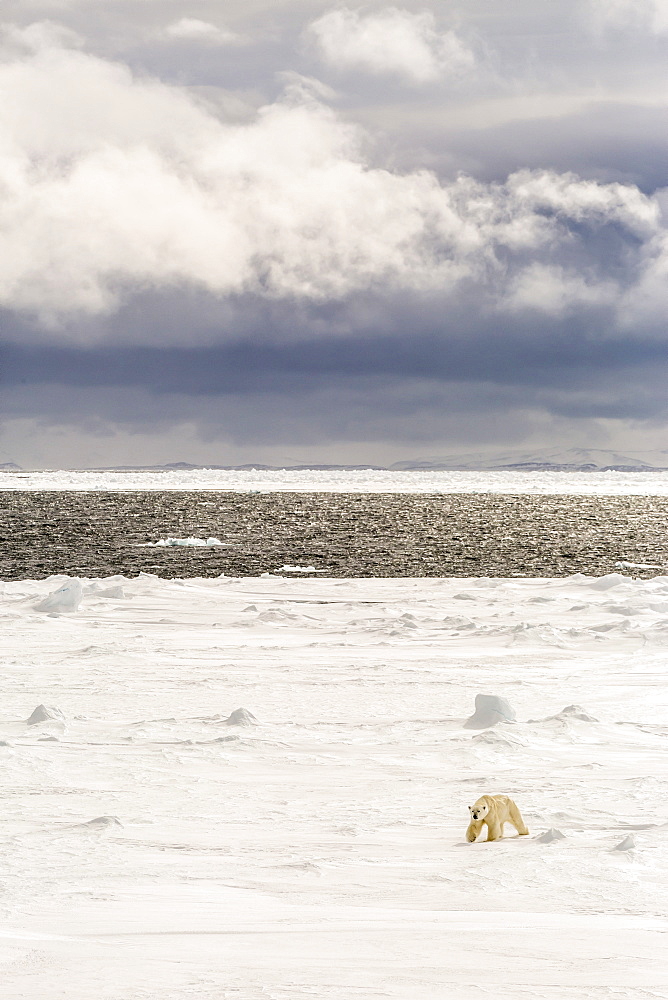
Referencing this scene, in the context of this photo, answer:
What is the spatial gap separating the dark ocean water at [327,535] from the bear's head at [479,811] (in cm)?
1588

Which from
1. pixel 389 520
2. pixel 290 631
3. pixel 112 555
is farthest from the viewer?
pixel 389 520

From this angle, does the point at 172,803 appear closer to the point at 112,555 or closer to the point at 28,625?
the point at 28,625

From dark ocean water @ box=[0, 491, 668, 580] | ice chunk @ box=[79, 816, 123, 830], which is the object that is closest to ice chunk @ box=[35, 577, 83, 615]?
dark ocean water @ box=[0, 491, 668, 580]

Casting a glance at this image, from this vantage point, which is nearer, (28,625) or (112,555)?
(28,625)

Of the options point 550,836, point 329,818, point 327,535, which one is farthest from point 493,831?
point 327,535

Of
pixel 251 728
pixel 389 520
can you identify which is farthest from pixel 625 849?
pixel 389 520

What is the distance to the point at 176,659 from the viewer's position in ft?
31.2

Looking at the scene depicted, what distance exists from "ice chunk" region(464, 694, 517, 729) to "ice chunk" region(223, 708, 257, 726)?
140 centimetres

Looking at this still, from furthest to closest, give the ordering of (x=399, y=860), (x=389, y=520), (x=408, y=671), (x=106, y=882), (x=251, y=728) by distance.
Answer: (x=389, y=520), (x=408, y=671), (x=251, y=728), (x=399, y=860), (x=106, y=882)

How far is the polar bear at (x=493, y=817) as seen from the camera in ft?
14.9

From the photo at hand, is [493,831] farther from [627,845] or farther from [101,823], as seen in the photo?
[101,823]

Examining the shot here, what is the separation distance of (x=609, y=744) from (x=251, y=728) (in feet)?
7.31

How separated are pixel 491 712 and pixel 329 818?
7.05 ft

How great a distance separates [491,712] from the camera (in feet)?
22.5
